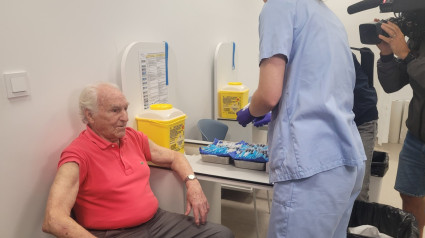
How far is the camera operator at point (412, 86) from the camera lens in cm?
162

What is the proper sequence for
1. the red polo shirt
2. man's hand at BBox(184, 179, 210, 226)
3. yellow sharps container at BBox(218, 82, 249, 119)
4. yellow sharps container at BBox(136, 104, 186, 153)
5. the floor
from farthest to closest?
1. yellow sharps container at BBox(218, 82, 249, 119)
2. the floor
3. yellow sharps container at BBox(136, 104, 186, 153)
4. man's hand at BBox(184, 179, 210, 226)
5. the red polo shirt

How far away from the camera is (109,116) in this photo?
142 cm

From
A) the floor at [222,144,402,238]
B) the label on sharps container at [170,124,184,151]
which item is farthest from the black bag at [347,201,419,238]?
the label on sharps container at [170,124,184,151]

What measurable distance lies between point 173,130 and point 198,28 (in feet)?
4.12

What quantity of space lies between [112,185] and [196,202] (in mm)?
413

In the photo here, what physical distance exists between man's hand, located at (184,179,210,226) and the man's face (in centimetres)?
42

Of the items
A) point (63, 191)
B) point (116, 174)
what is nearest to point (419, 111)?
point (116, 174)

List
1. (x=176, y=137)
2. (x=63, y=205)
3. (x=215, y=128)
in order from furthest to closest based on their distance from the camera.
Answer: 1. (x=215, y=128)
2. (x=176, y=137)
3. (x=63, y=205)

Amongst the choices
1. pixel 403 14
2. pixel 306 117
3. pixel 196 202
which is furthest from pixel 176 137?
pixel 403 14

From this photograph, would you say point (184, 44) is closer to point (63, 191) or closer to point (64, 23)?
point (64, 23)

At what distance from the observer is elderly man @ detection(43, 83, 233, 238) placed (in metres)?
1.31

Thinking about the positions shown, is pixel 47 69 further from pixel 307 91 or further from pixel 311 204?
pixel 311 204

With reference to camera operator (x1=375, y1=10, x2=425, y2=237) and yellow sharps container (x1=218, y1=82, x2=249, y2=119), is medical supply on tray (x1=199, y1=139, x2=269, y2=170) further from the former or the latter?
Answer: yellow sharps container (x1=218, y1=82, x2=249, y2=119)

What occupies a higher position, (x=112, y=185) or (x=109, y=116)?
(x=109, y=116)
